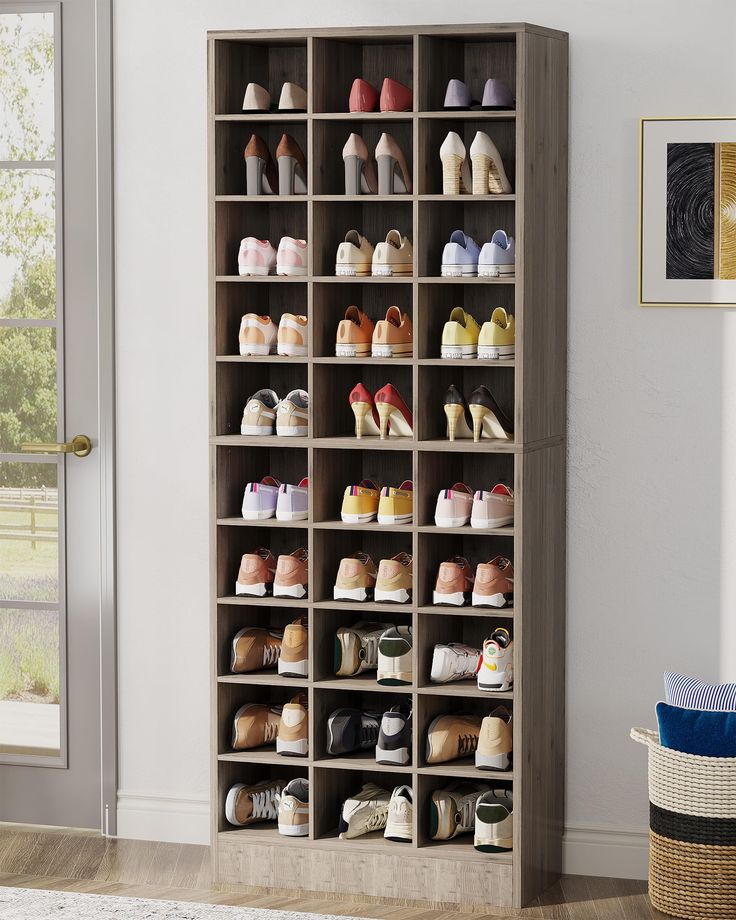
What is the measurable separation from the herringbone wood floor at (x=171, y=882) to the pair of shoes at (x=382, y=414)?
3.81ft

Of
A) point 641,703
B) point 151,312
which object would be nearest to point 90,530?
point 151,312

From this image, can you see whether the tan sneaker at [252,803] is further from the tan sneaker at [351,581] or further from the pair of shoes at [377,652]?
the tan sneaker at [351,581]

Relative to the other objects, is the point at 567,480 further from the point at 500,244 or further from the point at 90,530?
the point at 90,530

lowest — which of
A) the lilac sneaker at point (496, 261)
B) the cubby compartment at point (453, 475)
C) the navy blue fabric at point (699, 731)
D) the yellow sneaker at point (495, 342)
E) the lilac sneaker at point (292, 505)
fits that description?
the navy blue fabric at point (699, 731)

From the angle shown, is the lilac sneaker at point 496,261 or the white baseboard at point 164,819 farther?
the white baseboard at point 164,819

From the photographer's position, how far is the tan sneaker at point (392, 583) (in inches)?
124

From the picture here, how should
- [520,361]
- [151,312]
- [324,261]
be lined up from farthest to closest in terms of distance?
[151,312] < [324,261] < [520,361]

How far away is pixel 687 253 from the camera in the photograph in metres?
3.22

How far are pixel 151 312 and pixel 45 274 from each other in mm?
328

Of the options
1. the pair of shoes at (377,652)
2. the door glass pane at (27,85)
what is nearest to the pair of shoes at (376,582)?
the pair of shoes at (377,652)

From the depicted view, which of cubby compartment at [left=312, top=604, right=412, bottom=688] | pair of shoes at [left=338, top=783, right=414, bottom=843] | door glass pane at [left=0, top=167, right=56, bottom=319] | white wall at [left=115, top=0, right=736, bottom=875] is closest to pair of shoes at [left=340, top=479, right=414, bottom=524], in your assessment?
cubby compartment at [left=312, top=604, right=412, bottom=688]

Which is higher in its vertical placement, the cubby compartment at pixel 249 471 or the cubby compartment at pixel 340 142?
the cubby compartment at pixel 340 142

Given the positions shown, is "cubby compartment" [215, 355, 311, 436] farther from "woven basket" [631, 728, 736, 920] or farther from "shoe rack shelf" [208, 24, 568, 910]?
"woven basket" [631, 728, 736, 920]

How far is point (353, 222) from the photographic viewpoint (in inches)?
131
